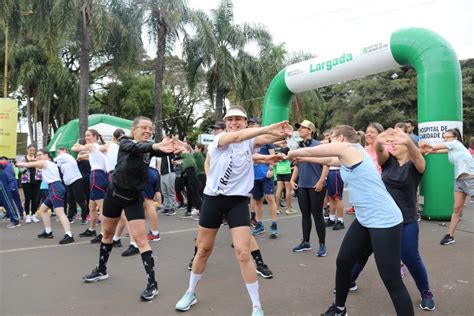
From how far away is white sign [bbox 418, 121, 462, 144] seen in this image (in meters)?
7.31

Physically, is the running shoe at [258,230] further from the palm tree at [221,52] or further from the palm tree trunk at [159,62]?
the palm tree at [221,52]

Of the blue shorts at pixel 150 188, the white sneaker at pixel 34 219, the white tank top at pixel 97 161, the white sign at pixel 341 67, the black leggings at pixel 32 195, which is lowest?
the white sneaker at pixel 34 219

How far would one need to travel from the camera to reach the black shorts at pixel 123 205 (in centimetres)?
404

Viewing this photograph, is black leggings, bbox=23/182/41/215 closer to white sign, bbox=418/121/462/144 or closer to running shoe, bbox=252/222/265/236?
running shoe, bbox=252/222/265/236

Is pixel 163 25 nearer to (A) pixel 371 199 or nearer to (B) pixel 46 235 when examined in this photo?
(B) pixel 46 235

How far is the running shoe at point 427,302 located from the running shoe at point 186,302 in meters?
2.03

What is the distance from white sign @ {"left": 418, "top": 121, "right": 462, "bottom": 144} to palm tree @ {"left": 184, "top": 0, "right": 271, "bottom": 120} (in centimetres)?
1150

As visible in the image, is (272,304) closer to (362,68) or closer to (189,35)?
(362,68)

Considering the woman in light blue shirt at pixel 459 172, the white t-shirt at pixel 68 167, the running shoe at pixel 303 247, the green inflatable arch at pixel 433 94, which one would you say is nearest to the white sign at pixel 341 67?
the green inflatable arch at pixel 433 94

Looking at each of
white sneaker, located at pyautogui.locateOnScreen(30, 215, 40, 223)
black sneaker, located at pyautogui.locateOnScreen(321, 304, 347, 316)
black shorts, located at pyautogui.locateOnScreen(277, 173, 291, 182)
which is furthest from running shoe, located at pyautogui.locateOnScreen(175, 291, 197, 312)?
white sneaker, located at pyautogui.locateOnScreen(30, 215, 40, 223)

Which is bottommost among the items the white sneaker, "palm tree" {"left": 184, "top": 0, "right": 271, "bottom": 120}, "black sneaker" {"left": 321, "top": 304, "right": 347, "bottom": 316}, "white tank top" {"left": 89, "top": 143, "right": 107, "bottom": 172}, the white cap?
the white sneaker

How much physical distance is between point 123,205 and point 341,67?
704cm

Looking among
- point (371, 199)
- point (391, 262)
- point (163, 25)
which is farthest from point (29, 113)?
point (391, 262)

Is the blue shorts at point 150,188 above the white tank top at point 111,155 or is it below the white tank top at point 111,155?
below
